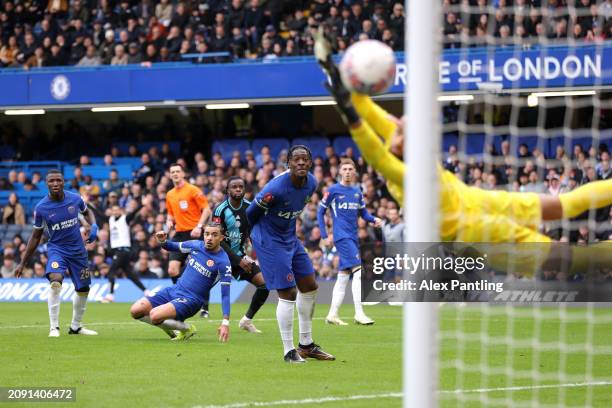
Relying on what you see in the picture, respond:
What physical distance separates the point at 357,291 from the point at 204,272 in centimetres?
346

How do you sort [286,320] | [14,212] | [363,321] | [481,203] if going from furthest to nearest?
[14,212] → [363,321] → [286,320] → [481,203]

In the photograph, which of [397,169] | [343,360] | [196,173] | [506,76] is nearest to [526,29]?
[506,76]

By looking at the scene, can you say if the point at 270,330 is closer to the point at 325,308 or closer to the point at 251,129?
the point at 325,308

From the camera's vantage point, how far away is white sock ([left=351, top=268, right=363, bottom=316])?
15.5 m

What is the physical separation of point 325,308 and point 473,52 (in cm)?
642

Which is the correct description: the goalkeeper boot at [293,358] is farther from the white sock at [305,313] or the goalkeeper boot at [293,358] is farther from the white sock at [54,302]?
the white sock at [54,302]

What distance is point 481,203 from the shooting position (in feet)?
25.1

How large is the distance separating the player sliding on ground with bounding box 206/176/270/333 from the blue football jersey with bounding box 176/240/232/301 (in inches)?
41.4

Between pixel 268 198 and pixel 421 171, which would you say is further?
pixel 268 198

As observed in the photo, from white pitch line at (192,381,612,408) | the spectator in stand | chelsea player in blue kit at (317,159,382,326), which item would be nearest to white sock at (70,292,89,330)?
chelsea player in blue kit at (317,159,382,326)

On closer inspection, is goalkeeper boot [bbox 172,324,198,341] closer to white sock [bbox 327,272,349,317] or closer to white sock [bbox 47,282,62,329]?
white sock [bbox 47,282,62,329]

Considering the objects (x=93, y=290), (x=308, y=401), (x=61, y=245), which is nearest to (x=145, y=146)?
(x=93, y=290)

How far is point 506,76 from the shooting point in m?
21.1
